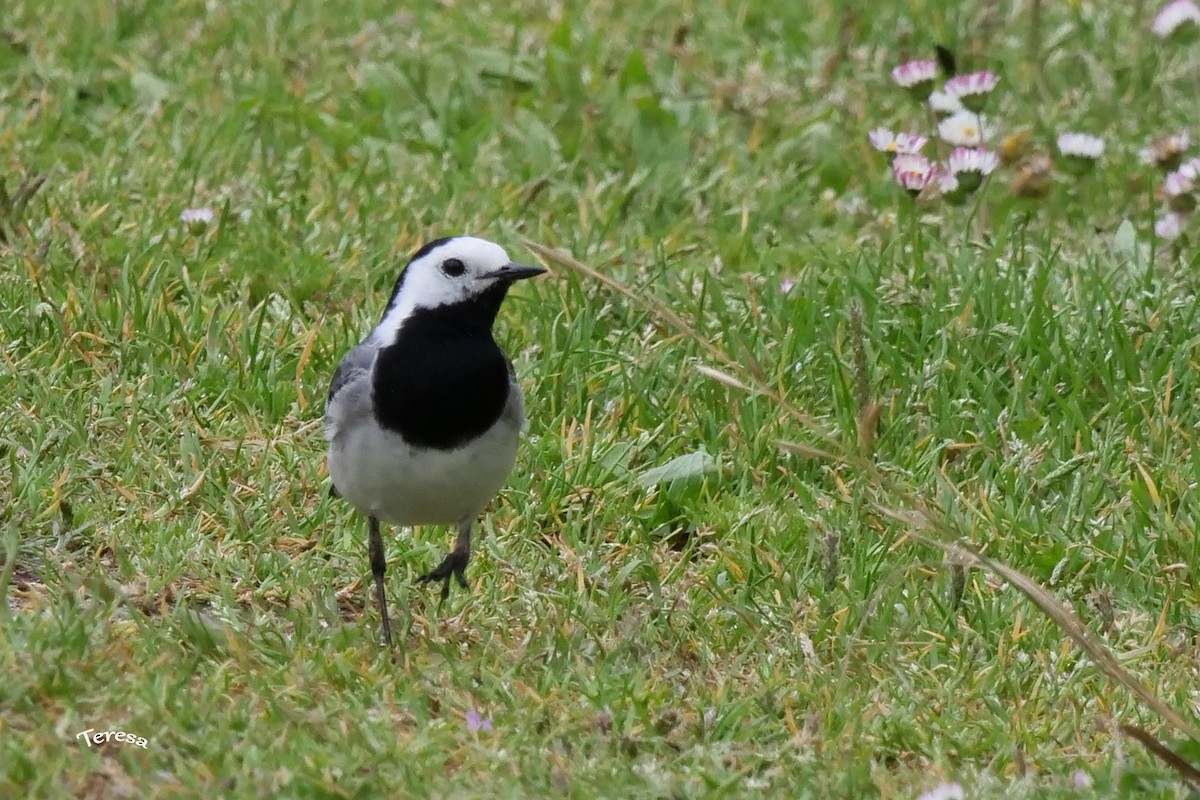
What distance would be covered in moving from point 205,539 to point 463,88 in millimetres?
3274

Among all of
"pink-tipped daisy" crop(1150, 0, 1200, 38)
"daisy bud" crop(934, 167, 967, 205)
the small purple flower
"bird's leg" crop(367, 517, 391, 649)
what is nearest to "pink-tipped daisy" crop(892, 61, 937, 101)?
"daisy bud" crop(934, 167, 967, 205)

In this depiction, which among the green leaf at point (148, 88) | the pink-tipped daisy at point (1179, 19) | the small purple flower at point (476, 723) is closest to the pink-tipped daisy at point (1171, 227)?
the pink-tipped daisy at point (1179, 19)

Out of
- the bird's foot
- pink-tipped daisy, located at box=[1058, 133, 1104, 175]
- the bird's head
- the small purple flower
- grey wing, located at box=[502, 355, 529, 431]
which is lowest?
the bird's foot

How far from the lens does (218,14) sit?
805cm

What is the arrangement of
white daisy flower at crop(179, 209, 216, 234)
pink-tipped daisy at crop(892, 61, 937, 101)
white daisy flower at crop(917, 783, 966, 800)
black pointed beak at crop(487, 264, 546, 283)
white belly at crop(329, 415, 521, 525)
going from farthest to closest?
pink-tipped daisy at crop(892, 61, 937, 101), white daisy flower at crop(179, 209, 216, 234), black pointed beak at crop(487, 264, 546, 283), white belly at crop(329, 415, 521, 525), white daisy flower at crop(917, 783, 966, 800)

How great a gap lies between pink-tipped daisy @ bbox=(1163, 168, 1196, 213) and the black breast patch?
2.82 metres

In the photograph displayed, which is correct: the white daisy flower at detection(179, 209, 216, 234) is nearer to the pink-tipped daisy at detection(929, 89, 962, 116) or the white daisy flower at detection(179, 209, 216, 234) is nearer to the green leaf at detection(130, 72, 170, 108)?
the green leaf at detection(130, 72, 170, 108)

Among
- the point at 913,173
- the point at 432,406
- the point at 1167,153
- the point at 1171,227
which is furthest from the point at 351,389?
the point at 1167,153

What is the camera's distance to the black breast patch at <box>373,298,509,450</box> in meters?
4.34

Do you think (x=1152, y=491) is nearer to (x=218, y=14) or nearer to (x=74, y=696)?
(x=74, y=696)

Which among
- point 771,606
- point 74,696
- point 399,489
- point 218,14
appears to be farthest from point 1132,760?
point 218,14

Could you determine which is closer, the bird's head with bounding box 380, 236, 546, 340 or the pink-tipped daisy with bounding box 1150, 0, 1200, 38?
the bird's head with bounding box 380, 236, 546, 340

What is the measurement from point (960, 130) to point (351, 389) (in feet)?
9.90

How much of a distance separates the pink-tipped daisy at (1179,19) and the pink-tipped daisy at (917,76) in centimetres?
131
